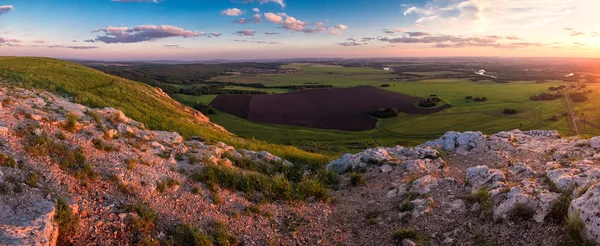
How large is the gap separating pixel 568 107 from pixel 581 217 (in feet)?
293

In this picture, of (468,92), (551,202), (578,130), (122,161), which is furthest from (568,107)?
(122,161)

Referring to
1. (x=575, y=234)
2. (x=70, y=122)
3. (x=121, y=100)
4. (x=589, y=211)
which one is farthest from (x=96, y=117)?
(x=589, y=211)

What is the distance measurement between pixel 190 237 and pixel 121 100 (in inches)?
1073

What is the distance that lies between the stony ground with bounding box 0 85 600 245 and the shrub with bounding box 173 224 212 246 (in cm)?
16

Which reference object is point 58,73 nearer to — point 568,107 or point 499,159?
point 499,159

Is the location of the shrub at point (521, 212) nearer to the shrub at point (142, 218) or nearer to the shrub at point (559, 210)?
the shrub at point (559, 210)

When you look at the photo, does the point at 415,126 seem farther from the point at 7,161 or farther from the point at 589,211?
the point at 7,161

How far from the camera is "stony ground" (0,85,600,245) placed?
27.0ft

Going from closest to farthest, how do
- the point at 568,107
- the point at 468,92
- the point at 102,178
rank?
1. the point at 102,178
2. the point at 568,107
3. the point at 468,92

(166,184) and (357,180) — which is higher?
(166,184)

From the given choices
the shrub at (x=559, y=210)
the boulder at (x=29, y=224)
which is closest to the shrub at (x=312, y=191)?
the shrub at (x=559, y=210)

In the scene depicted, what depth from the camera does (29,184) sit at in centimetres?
896

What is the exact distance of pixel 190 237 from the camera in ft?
29.6

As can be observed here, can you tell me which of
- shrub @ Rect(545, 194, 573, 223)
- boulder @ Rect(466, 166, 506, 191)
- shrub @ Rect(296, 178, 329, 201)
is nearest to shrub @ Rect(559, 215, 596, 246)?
shrub @ Rect(545, 194, 573, 223)
